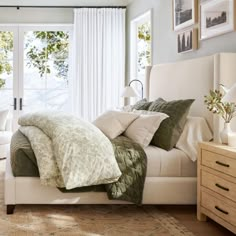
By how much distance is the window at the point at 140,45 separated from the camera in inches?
253

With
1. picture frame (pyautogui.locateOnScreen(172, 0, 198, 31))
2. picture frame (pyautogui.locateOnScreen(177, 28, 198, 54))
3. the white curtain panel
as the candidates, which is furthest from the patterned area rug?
the white curtain panel

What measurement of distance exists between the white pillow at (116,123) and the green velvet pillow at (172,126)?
0.33 m

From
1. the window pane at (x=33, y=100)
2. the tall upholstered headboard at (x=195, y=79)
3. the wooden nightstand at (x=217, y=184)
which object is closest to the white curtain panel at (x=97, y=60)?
the window pane at (x=33, y=100)

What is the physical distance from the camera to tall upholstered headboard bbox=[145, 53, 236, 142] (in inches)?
140

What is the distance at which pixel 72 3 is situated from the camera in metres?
7.10

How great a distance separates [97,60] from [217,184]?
4504 mm

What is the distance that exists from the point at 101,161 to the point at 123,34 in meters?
4.18

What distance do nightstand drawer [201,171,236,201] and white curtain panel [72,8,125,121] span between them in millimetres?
4073

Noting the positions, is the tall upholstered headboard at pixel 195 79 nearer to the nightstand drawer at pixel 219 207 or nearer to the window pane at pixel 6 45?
the nightstand drawer at pixel 219 207

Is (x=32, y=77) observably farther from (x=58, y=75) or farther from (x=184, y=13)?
(x=184, y=13)

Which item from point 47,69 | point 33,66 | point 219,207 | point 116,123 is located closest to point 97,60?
point 47,69

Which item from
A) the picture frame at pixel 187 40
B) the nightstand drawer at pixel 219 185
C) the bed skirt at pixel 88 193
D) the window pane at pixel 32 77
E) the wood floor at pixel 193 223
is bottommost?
the wood floor at pixel 193 223

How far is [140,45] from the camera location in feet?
22.3

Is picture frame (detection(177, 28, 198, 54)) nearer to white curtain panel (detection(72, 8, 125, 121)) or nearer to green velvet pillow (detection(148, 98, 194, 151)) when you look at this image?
green velvet pillow (detection(148, 98, 194, 151))
